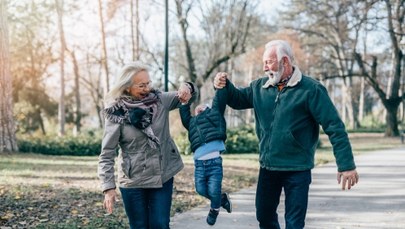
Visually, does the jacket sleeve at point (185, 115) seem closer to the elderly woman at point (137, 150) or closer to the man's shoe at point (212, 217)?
the man's shoe at point (212, 217)

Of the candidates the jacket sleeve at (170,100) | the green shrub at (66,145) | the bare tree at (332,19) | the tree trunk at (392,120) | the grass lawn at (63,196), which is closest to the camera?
the jacket sleeve at (170,100)

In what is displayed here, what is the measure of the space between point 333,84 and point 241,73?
10820mm

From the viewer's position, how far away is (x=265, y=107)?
434 cm

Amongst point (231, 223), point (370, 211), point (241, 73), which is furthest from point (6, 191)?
point (241, 73)

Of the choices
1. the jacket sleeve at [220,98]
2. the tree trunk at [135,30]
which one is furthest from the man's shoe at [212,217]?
the tree trunk at [135,30]

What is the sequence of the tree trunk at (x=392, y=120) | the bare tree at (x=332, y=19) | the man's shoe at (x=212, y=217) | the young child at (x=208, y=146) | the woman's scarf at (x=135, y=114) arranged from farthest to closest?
the tree trunk at (x=392, y=120), the bare tree at (x=332, y=19), the man's shoe at (x=212, y=217), the young child at (x=208, y=146), the woman's scarf at (x=135, y=114)

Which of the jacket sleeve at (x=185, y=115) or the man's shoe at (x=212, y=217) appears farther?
the man's shoe at (x=212, y=217)

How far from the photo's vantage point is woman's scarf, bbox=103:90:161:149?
160 inches

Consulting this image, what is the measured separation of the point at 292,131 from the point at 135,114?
1.25 meters

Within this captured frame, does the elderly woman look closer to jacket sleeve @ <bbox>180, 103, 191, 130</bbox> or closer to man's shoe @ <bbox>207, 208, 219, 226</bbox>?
jacket sleeve @ <bbox>180, 103, 191, 130</bbox>

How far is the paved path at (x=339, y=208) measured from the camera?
6.99m

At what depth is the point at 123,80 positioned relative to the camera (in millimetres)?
4129

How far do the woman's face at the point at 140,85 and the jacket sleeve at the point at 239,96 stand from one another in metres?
0.78

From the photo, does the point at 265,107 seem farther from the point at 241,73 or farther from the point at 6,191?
the point at 241,73
